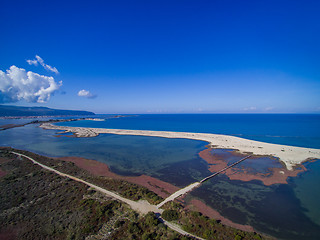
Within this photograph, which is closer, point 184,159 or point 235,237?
point 235,237

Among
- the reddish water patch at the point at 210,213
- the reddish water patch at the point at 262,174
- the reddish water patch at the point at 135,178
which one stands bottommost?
the reddish water patch at the point at 135,178

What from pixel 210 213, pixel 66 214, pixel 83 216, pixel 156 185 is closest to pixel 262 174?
pixel 210 213

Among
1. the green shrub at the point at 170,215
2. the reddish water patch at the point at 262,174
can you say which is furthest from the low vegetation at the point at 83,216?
the reddish water patch at the point at 262,174

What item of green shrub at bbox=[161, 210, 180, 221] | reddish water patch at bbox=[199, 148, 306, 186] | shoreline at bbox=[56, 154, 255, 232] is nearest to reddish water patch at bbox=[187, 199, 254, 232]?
shoreline at bbox=[56, 154, 255, 232]

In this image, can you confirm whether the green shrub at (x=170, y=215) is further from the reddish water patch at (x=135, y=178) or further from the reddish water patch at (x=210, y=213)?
the reddish water patch at (x=135, y=178)

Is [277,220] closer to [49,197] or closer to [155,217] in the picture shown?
[155,217]

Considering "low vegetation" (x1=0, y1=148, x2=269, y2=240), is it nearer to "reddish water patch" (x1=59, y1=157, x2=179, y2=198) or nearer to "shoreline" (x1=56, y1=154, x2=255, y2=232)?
"shoreline" (x1=56, y1=154, x2=255, y2=232)

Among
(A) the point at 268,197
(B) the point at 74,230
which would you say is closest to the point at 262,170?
(A) the point at 268,197
